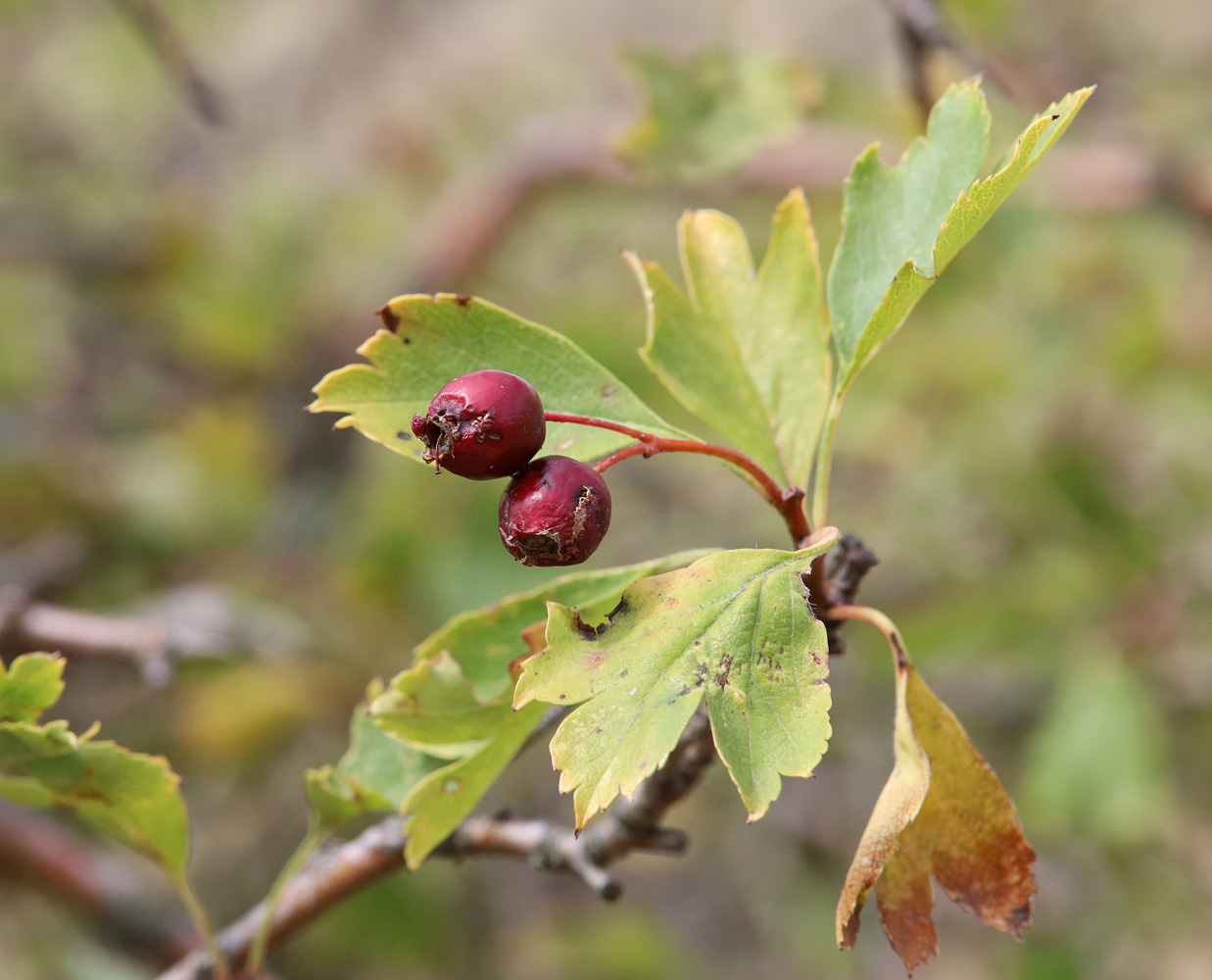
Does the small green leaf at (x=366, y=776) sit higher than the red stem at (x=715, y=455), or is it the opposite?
the red stem at (x=715, y=455)

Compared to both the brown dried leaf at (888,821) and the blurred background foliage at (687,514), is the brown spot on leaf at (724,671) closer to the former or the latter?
the brown dried leaf at (888,821)

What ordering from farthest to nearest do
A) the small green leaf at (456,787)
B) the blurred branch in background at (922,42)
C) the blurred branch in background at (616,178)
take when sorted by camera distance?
the blurred branch in background at (616,178) < the blurred branch in background at (922,42) < the small green leaf at (456,787)

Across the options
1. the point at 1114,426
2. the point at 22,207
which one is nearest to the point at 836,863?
the point at 1114,426

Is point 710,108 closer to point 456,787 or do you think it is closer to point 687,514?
point 456,787

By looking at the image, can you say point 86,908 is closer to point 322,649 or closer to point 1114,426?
point 322,649

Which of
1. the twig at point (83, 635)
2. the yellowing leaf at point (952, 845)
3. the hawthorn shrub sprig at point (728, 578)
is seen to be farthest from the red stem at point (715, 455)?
the twig at point (83, 635)

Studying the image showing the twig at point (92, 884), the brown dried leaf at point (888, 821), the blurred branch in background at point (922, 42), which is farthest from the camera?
the twig at point (92, 884)

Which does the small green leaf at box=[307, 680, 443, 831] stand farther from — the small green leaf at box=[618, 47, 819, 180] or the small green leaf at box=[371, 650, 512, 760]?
the small green leaf at box=[618, 47, 819, 180]
